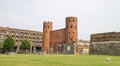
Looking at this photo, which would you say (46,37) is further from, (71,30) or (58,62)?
(58,62)

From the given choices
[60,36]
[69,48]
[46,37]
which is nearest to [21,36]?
[46,37]

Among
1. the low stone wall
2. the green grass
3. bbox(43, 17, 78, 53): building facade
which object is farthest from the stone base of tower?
the green grass

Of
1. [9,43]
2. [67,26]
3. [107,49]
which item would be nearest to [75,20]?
[67,26]

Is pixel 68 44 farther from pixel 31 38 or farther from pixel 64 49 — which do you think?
pixel 31 38

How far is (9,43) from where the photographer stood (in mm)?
87500

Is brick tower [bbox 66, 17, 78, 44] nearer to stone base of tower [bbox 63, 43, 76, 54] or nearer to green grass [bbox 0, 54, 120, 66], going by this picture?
stone base of tower [bbox 63, 43, 76, 54]

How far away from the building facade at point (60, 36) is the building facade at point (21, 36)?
19145 millimetres

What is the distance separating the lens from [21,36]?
382ft

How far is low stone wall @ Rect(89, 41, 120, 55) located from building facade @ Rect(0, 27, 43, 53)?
59.9 m

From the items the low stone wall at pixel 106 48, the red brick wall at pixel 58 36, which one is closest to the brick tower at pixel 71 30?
the red brick wall at pixel 58 36

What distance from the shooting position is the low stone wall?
46391 millimetres

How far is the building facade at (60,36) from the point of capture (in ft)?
263

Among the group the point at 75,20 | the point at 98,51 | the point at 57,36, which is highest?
the point at 75,20

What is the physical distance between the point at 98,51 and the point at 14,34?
70459 millimetres
